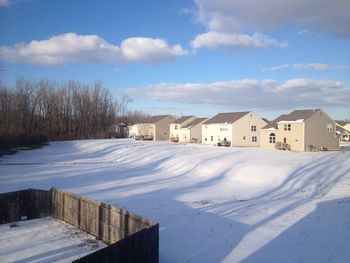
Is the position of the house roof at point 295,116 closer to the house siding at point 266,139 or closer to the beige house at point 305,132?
the beige house at point 305,132

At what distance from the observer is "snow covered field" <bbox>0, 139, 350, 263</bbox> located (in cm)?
1068

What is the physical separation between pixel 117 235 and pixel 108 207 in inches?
42.3

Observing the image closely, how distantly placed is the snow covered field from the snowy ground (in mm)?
2656

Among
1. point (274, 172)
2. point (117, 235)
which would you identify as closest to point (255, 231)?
point (117, 235)

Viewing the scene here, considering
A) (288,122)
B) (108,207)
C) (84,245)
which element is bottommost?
(84,245)

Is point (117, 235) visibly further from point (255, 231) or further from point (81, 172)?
point (81, 172)

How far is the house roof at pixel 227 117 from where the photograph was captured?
65.3m

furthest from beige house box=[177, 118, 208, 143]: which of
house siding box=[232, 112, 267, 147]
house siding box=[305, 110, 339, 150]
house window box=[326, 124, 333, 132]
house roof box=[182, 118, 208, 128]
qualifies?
house window box=[326, 124, 333, 132]

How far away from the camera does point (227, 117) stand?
68.4 meters

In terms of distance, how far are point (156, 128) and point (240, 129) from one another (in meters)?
29.8

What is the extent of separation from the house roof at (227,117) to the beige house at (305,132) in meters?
9.34

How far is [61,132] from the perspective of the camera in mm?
98562

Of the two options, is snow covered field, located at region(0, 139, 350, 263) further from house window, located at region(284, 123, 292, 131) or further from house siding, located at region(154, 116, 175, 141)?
house siding, located at region(154, 116, 175, 141)

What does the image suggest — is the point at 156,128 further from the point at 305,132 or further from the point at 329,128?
the point at 329,128
